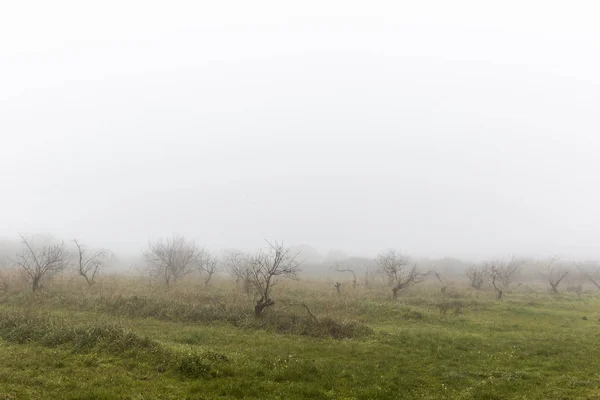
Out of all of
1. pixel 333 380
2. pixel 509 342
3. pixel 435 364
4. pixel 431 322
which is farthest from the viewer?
A: pixel 431 322

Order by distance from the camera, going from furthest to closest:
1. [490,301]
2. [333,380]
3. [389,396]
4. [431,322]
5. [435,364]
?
[490,301] < [431,322] < [435,364] < [333,380] < [389,396]

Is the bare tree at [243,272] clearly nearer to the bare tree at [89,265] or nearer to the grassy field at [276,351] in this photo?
the grassy field at [276,351]

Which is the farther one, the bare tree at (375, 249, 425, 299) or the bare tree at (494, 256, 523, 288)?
the bare tree at (494, 256, 523, 288)

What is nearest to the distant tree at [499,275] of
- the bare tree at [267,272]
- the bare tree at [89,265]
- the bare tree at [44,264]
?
the bare tree at [267,272]

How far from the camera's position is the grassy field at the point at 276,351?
14.6m

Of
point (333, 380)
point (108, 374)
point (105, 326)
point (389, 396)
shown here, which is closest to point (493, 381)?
point (389, 396)

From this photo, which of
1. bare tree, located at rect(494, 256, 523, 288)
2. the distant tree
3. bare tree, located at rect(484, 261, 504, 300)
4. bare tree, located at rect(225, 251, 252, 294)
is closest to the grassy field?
bare tree, located at rect(225, 251, 252, 294)

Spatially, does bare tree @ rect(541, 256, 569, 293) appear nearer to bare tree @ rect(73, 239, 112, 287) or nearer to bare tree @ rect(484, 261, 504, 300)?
bare tree @ rect(484, 261, 504, 300)

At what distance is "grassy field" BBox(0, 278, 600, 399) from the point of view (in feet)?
47.9

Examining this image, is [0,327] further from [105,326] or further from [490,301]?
[490,301]

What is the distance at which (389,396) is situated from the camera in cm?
1459

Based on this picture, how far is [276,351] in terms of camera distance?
2036 centimetres

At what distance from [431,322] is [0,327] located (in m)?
33.2

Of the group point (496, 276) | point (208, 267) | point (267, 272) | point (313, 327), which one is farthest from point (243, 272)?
point (496, 276)
